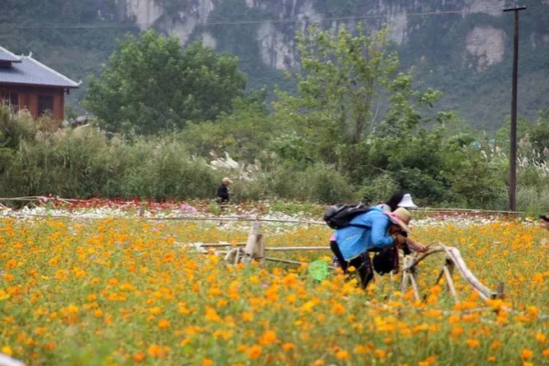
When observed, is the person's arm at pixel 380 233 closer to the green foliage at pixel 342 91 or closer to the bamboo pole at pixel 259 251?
the bamboo pole at pixel 259 251

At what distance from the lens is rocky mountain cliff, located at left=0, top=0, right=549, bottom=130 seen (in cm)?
8744

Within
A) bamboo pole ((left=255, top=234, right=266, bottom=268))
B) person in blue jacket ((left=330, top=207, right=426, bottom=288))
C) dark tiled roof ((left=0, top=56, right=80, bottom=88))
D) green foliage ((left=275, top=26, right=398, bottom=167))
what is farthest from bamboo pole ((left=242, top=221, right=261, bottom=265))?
dark tiled roof ((left=0, top=56, right=80, bottom=88))

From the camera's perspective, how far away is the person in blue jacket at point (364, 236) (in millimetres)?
7633

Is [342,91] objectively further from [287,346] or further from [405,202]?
[287,346]

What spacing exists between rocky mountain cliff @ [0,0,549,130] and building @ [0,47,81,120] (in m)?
43.7

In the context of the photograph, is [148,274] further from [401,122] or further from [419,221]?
[401,122]

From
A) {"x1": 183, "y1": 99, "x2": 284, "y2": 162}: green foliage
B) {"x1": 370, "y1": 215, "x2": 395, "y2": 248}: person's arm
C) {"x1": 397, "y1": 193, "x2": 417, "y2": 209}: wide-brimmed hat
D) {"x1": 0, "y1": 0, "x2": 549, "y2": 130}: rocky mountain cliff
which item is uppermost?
{"x1": 0, "y1": 0, "x2": 549, "y2": 130}: rocky mountain cliff

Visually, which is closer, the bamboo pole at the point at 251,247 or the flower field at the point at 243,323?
the flower field at the point at 243,323

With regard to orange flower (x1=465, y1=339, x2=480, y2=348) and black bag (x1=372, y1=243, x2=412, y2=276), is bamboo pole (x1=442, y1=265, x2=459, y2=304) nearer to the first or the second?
black bag (x1=372, y1=243, x2=412, y2=276)

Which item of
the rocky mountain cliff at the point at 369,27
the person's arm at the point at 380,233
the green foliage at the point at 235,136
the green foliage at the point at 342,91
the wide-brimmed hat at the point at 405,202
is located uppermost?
the rocky mountain cliff at the point at 369,27

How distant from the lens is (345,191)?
23.4m

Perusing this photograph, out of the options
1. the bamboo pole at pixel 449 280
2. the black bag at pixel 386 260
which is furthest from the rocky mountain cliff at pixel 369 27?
the bamboo pole at pixel 449 280

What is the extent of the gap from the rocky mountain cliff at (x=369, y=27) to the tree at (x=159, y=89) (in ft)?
93.9

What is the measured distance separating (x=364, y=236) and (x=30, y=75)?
3528 centimetres
